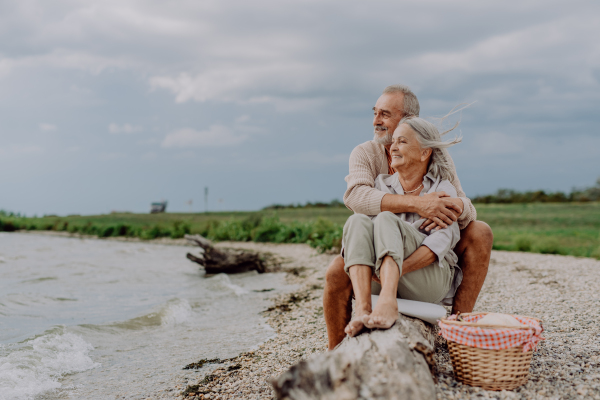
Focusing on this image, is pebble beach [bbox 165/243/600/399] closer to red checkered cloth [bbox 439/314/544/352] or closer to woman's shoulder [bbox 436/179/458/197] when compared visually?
red checkered cloth [bbox 439/314/544/352]

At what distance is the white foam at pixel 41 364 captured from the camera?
4.05 metres

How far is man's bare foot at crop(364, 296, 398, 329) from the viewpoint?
268 centimetres

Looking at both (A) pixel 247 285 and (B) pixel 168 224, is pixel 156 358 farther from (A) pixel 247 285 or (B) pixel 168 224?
(B) pixel 168 224

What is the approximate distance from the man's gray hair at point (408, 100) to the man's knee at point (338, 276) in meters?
1.51

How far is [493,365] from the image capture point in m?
2.64

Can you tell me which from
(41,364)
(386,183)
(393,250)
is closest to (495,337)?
(393,250)

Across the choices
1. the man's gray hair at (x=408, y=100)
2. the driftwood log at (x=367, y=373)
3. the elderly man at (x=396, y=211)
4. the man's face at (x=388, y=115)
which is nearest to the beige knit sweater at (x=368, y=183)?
the elderly man at (x=396, y=211)

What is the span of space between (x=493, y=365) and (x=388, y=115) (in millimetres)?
2216

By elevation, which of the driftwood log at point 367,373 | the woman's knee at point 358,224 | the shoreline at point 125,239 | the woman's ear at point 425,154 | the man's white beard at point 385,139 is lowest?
the shoreline at point 125,239

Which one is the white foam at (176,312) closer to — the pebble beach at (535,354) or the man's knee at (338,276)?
the pebble beach at (535,354)

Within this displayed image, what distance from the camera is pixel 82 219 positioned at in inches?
1236

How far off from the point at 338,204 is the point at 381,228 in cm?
2858

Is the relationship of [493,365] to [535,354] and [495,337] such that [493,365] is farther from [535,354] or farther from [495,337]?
[535,354]

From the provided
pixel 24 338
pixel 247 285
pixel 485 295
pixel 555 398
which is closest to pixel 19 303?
pixel 24 338
